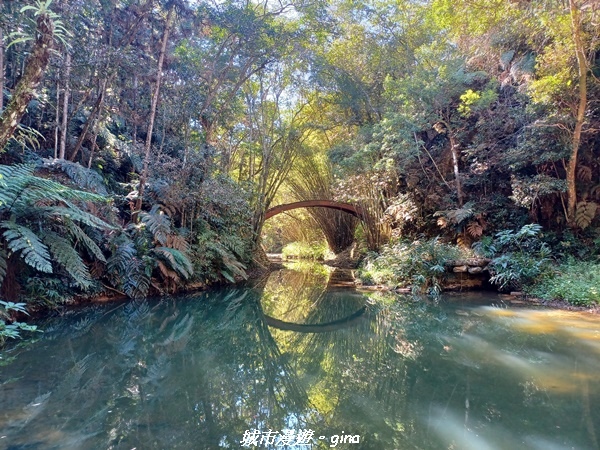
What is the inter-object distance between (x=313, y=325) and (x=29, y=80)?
3908 millimetres

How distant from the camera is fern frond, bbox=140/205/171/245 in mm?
5934

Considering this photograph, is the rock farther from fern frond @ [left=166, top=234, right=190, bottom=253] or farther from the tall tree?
the tall tree

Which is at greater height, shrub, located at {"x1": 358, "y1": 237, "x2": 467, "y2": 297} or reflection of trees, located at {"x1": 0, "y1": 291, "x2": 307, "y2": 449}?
shrub, located at {"x1": 358, "y1": 237, "x2": 467, "y2": 297}

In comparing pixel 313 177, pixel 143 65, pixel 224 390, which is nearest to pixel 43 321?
pixel 224 390

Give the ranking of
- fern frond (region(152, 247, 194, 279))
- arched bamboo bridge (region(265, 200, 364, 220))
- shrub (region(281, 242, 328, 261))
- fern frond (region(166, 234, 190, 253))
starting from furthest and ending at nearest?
shrub (region(281, 242, 328, 261)) → arched bamboo bridge (region(265, 200, 364, 220)) → fern frond (region(166, 234, 190, 253)) → fern frond (region(152, 247, 194, 279))

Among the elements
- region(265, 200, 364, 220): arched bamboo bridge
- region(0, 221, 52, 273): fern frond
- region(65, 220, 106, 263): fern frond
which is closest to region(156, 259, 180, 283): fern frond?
region(65, 220, 106, 263): fern frond

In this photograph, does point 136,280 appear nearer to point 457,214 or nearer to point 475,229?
point 457,214

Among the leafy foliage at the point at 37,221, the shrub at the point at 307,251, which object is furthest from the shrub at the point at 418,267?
the shrub at the point at 307,251

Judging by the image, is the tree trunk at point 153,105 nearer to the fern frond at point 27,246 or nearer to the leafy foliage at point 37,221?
the leafy foliage at point 37,221

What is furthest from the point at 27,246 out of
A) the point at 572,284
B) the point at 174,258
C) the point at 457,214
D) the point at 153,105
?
the point at 457,214

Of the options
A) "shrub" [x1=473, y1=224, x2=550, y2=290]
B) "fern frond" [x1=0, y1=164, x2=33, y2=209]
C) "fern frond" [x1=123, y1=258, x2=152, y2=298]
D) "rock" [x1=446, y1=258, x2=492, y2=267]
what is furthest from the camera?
"rock" [x1=446, y1=258, x2=492, y2=267]

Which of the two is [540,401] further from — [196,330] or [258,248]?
[258,248]

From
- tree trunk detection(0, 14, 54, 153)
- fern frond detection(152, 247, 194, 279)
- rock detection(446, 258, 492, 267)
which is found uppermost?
tree trunk detection(0, 14, 54, 153)

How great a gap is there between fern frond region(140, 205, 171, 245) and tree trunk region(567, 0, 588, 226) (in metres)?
7.71
